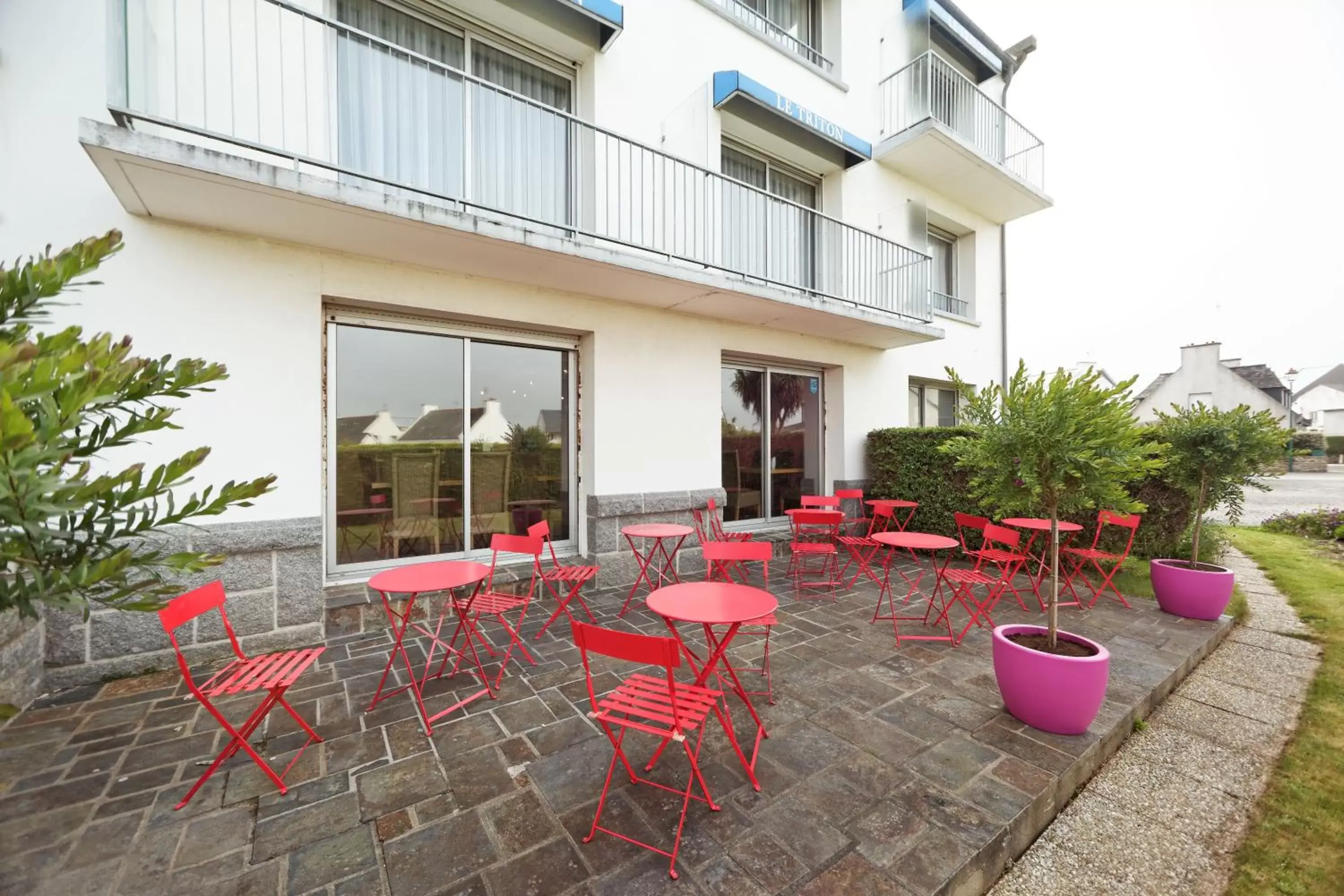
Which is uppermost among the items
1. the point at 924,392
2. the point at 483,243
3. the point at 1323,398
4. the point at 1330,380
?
the point at 1330,380

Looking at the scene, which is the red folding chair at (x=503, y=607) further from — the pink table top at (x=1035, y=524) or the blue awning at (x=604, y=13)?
the blue awning at (x=604, y=13)

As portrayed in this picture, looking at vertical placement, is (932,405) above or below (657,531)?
above

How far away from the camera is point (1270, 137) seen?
33.5 ft

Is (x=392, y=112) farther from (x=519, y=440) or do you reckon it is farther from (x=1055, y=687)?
(x=1055, y=687)

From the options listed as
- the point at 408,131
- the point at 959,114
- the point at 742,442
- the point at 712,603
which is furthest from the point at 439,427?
the point at 959,114

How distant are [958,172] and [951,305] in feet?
8.10

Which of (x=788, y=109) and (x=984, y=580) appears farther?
(x=788, y=109)

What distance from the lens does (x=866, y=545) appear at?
6.04 m

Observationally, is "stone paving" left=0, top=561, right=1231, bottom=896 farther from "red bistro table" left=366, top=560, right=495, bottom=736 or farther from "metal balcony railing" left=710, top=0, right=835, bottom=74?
"metal balcony railing" left=710, top=0, right=835, bottom=74

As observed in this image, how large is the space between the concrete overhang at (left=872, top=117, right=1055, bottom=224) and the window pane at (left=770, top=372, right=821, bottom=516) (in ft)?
12.9

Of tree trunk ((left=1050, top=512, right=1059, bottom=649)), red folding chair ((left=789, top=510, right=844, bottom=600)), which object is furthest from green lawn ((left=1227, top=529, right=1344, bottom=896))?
red folding chair ((left=789, top=510, right=844, bottom=600))

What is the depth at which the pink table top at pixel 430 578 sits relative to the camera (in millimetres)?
3033

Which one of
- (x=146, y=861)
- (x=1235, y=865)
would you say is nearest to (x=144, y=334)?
(x=146, y=861)

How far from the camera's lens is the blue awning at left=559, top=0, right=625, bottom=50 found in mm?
4953
